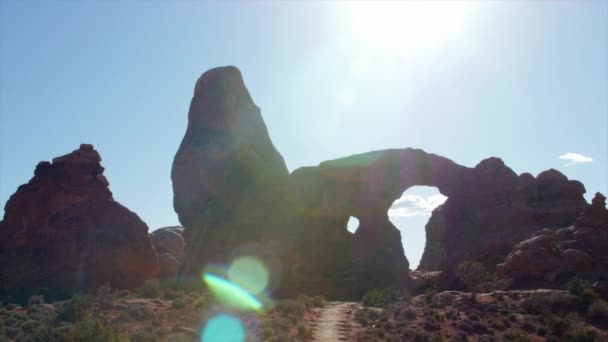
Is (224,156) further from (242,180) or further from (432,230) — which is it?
(432,230)

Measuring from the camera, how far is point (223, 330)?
18000 millimetres

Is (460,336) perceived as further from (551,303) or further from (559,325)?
(551,303)

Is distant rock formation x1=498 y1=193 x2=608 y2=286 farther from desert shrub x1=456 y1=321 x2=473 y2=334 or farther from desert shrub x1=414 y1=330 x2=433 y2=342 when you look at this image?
desert shrub x1=414 y1=330 x2=433 y2=342

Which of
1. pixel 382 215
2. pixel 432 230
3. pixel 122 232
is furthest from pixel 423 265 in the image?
pixel 122 232

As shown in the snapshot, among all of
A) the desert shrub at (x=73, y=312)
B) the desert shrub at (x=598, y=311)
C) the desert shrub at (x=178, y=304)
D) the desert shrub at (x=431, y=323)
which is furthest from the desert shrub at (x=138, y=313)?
the desert shrub at (x=598, y=311)

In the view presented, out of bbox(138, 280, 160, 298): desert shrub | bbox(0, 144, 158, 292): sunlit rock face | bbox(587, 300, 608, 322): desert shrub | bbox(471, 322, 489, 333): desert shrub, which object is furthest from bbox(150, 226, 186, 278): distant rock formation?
bbox(587, 300, 608, 322): desert shrub

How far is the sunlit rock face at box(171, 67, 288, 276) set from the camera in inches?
1774

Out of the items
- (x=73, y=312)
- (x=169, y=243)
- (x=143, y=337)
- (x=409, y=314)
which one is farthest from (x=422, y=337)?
(x=169, y=243)

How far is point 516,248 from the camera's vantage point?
30234 mm

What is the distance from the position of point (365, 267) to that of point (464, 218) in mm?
8970

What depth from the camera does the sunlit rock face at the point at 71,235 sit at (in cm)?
3266

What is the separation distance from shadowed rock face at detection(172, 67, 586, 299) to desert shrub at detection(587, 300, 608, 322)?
761 inches

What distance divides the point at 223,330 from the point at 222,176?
2947 cm

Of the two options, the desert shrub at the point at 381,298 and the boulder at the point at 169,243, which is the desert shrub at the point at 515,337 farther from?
the boulder at the point at 169,243
